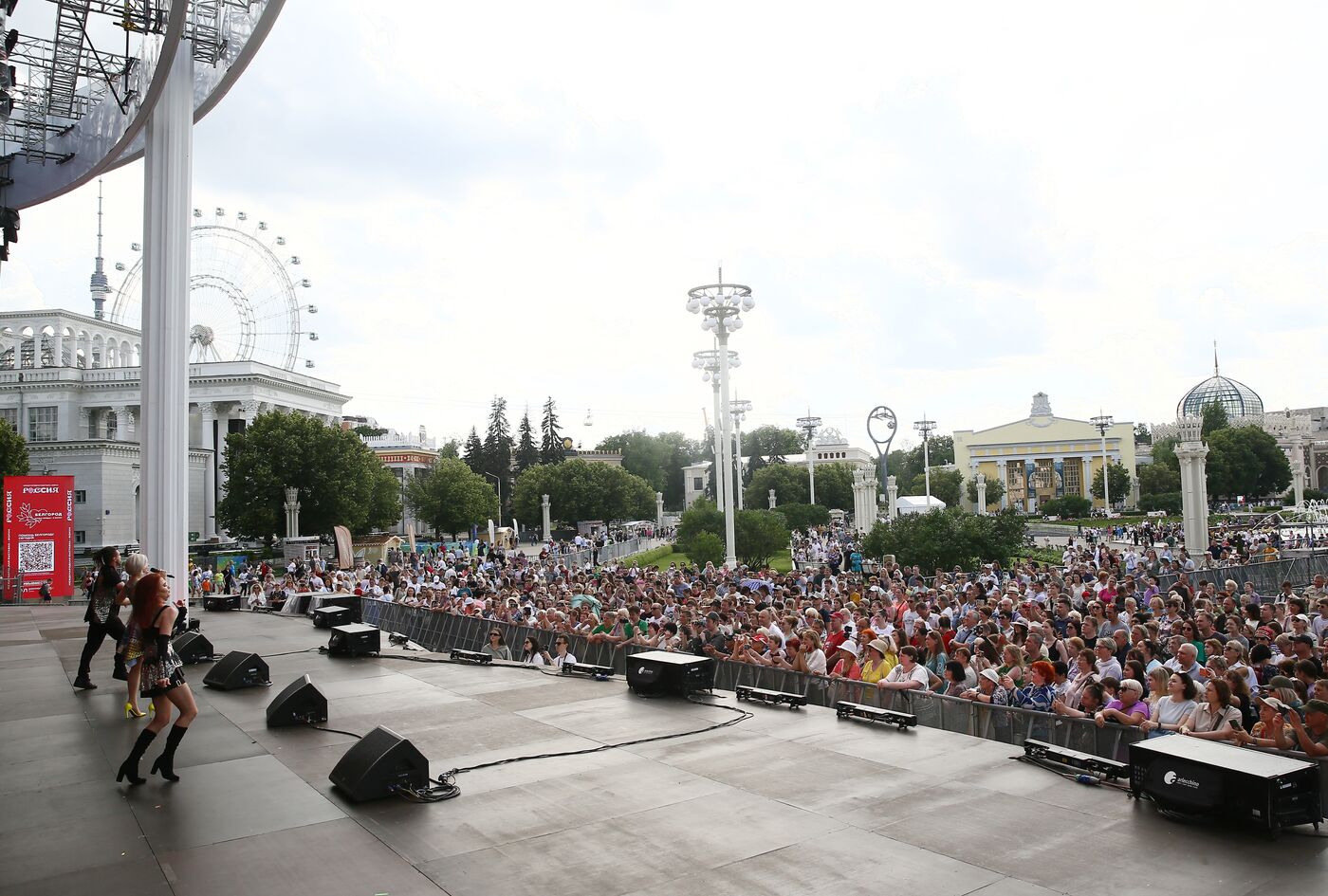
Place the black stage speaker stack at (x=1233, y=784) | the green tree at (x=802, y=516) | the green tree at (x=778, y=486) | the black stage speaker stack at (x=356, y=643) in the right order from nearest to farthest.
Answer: the black stage speaker stack at (x=1233, y=784) < the black stage speaker stack at (x=356, y=643) < the green tree at (x=802, y=516) < the green tree at (x=778, y=486)

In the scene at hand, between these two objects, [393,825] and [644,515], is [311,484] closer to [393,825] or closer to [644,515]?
[644,515]

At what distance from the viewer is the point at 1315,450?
13562cm

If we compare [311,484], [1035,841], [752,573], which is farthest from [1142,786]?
[311,484]

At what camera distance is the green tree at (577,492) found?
80.3 metres

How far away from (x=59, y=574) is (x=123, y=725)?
20.2 m

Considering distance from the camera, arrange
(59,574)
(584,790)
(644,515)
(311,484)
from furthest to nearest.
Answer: (644,515), (311,484), (59,574), (584,790)

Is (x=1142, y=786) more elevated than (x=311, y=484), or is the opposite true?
(x=311, y=484)

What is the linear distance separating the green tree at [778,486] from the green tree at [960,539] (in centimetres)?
6313

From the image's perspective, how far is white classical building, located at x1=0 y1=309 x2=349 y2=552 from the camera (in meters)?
63.3

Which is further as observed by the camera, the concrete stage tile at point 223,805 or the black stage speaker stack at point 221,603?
the black stage speaker stack at point 221,603

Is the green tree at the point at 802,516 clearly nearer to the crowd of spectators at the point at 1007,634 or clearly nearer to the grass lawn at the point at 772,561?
the grass lawn at the point at 772,561

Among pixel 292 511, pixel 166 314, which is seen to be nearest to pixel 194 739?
pixel 166 314

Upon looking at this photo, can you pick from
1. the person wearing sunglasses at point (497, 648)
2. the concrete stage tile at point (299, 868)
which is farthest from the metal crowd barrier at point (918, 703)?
the concrete stage tile at point (299, 868)

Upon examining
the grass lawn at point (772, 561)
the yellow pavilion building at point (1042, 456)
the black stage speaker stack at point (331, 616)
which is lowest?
the grass lawn at point (772, 561)
